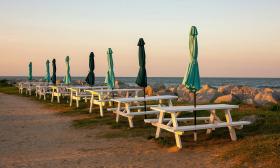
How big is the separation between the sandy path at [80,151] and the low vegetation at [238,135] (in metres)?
0.40

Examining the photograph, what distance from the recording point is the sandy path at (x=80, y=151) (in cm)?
604

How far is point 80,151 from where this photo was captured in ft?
22.8

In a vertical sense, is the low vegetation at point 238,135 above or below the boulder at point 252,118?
below

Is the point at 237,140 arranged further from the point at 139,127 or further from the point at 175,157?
the point at 139,127

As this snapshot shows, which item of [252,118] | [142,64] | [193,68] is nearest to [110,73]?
[142,64]

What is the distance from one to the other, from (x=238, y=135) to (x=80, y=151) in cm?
328

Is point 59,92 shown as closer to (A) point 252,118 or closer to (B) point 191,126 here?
(A) point 252,118

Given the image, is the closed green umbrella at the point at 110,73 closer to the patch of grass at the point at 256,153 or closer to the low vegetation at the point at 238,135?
the low vegetation at the point at 238,135

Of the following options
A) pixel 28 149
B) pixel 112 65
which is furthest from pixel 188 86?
pixel 112 65

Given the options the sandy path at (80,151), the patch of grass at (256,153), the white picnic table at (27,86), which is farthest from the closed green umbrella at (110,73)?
the white picnic table at (27,86)

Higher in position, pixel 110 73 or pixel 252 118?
pixel 110 73

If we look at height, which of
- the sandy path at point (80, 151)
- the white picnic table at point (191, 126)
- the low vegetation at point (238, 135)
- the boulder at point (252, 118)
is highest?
the white picnic table at point (191, 126)

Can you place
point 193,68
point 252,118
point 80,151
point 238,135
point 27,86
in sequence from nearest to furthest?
point 80,151, point 193,68, point 238,135, point 252,118, point 27,86

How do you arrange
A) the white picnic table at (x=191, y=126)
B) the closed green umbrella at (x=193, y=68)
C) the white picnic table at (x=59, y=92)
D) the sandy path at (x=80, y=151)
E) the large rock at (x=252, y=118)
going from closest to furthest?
the sandy path at (x=80, y=151), the white picnic table at (x=191, y=126), the closed green umbrella at (x=193, y=68), the large rock at (x=252, y=118), the white picnic table at (x=59, y=92)
